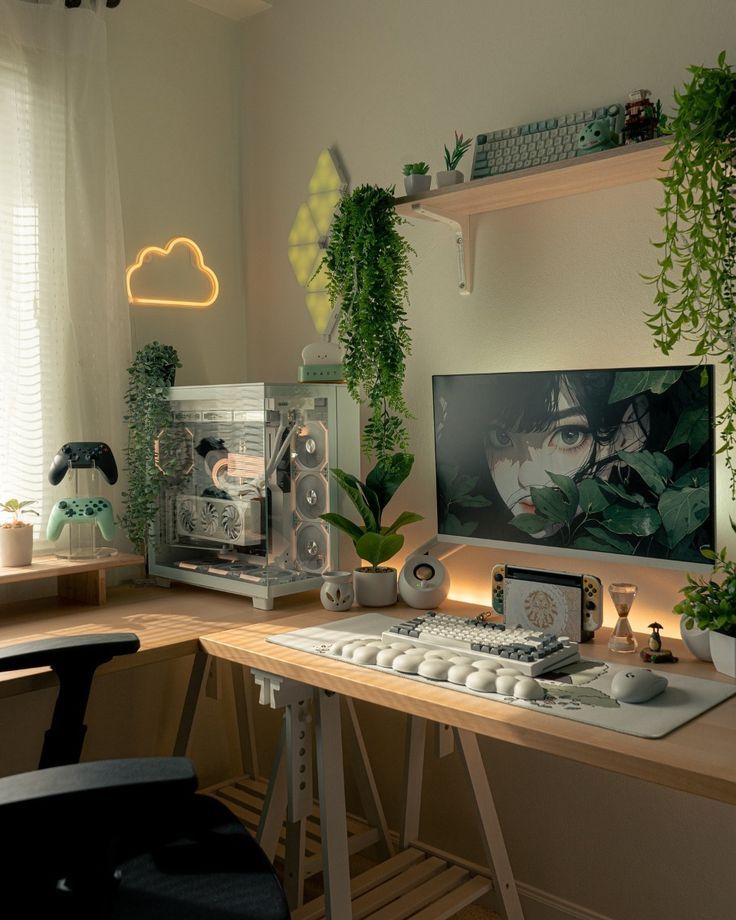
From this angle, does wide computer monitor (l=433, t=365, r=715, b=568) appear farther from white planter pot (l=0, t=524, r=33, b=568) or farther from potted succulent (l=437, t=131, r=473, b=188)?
white planter pot (l=0, t=524, r=33, b=568)

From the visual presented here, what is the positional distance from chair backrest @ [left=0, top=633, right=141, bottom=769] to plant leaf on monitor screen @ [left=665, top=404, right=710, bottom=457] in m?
1.18

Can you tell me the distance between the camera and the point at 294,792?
1.90 m

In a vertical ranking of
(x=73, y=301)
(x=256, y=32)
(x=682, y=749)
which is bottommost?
(x=682, y=749)

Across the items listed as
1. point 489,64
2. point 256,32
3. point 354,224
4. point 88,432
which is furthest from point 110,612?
point 256,32

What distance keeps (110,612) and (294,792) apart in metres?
0.70

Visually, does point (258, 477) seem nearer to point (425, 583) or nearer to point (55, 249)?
point (425, 583)

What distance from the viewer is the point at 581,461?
2031mm

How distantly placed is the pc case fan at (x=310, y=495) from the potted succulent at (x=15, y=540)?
69 centimetres

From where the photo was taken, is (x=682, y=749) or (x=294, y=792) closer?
(x=682, y=749)

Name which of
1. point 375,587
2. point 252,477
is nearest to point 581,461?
point 375,587

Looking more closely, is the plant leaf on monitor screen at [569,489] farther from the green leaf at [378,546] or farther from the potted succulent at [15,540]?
the potted succulent at [15,540]

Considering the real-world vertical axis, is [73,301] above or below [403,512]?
above

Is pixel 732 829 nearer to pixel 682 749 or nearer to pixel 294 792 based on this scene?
pixel 682 749

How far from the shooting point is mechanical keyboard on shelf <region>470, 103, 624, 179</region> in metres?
1.88
